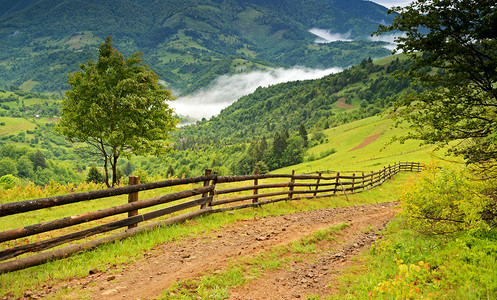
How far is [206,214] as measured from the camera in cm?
1020

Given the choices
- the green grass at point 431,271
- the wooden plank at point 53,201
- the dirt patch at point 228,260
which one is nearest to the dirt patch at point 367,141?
the dirt patch at point 228,260

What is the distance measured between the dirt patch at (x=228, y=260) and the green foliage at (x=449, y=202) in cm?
197

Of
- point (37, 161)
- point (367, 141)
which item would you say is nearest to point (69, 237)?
point (367, 141)

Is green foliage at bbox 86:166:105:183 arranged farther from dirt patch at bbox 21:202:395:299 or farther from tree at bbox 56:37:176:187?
dirt patch at bbox 21:202:395:299

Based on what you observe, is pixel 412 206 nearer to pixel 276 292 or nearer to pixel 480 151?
pixel 480 151

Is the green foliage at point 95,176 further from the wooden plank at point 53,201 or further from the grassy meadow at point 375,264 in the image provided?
the wooden plank at point 53,201

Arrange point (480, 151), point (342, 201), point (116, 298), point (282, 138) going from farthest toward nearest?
point (282, 138)
point (342, 201)
point (480, 151)
point (116, 298)

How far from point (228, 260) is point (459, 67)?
8279 millimetres

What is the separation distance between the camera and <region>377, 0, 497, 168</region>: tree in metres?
6.91

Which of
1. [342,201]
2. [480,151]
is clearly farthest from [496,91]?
[342,201]

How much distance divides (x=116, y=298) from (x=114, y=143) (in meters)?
17.5

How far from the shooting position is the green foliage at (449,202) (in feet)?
21.6

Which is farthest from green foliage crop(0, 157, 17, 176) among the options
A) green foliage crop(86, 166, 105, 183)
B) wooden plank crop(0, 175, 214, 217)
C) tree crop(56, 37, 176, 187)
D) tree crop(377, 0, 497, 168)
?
tree crop(377, 0, 497, 168)

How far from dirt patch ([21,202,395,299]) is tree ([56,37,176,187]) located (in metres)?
14.2
